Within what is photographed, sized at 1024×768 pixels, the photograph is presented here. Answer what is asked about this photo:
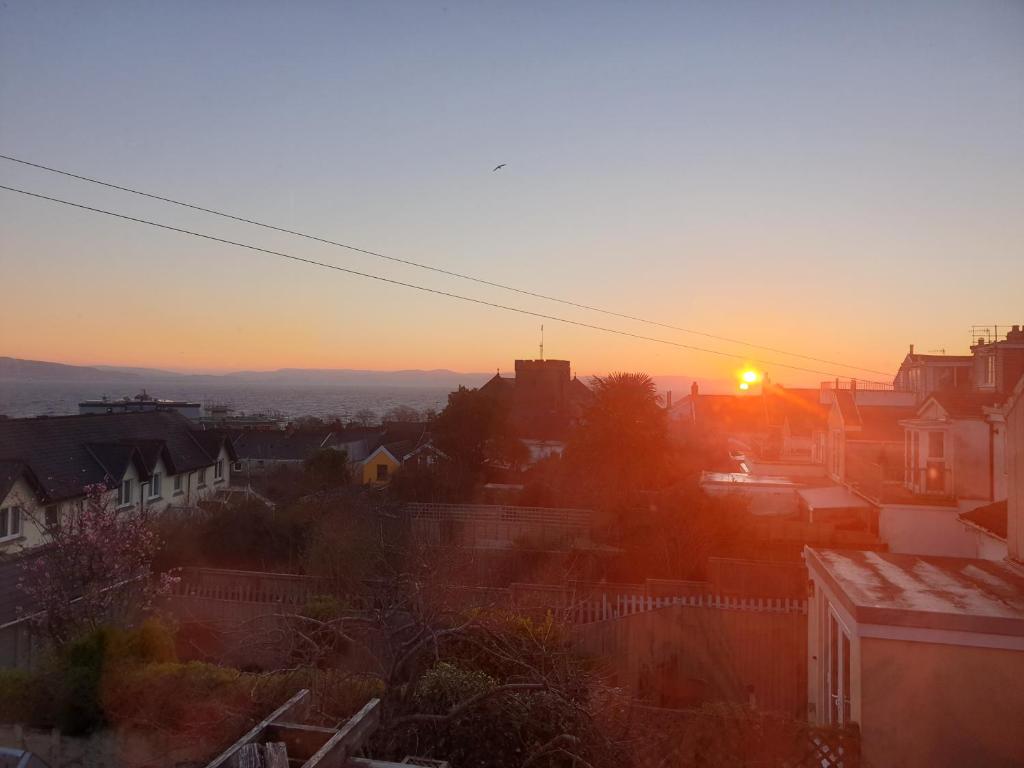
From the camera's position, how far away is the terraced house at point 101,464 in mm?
15648

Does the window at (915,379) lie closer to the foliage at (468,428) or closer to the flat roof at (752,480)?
the flat roof at (752,480)

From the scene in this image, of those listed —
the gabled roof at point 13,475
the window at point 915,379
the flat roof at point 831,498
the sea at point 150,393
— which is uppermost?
the window at point 915,379

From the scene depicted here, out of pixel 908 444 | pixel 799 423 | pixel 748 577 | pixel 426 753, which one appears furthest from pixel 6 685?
pixel 799 423

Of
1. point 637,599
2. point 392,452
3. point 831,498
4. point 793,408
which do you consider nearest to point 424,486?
point 392,452

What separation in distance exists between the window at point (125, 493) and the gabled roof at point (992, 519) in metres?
19.9

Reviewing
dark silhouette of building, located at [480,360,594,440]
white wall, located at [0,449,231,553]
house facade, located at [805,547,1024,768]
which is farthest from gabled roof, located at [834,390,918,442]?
white wall, located at [0,449,231,553]

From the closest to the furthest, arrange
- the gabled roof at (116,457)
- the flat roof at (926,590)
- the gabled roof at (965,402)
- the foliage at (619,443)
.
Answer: the flat roof at (926,590) → the gabled roof at (965,402) → the gabled roof at (116,457) → the foliage at (619,443)

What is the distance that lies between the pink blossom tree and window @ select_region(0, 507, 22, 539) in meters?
7.33

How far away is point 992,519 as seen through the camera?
11.5 m

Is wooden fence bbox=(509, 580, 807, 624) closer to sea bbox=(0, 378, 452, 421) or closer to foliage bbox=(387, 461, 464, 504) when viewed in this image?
foliage bbox=(387, 461, 464, 504)

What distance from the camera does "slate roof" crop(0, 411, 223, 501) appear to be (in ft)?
56.1


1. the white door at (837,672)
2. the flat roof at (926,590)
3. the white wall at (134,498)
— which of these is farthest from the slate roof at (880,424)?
the white wall at (134,498)

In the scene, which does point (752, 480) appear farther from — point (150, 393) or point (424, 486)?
point (150, 393)

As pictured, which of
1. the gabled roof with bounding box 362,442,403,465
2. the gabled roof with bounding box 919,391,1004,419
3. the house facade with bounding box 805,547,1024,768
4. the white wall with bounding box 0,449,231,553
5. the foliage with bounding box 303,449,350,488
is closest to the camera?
the house facade with bounding box 805,547,1024,768
